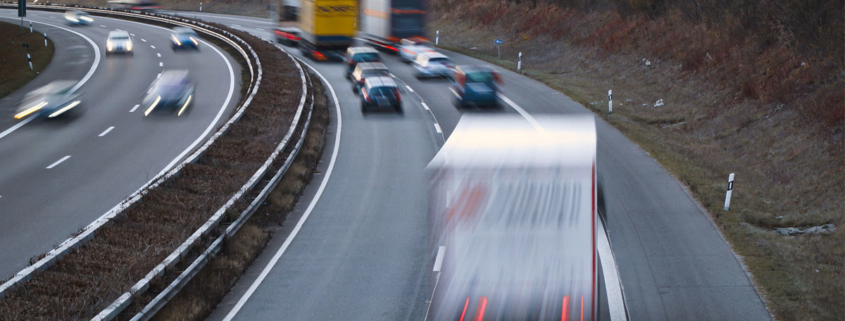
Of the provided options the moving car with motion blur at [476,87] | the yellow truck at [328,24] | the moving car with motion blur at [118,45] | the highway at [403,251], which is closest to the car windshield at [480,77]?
the moving car with motion blur at [476,87]

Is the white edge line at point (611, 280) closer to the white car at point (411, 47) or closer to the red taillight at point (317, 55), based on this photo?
the white car at point (411, 47)

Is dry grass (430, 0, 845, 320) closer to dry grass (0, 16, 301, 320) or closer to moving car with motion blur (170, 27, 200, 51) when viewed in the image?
dry grass (0, 16, 301, 320)

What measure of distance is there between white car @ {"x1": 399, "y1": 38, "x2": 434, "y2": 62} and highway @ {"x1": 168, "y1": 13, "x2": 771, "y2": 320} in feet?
64.4

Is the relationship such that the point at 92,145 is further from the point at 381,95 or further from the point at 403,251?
the point at 403,251

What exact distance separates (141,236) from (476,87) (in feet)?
61.1

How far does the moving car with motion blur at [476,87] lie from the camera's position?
98.2 feet

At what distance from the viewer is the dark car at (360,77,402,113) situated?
3059cm

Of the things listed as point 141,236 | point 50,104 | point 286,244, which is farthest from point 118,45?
point 286,244

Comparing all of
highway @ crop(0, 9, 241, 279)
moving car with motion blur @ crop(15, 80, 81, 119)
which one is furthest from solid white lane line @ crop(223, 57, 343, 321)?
moving car with motion blur @ crop(15, 80, 81, 119)

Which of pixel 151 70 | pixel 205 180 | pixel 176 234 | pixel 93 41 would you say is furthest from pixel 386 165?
pixel 93 41

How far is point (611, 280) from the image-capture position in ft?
41.6

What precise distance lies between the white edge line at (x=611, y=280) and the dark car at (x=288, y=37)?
38056mm

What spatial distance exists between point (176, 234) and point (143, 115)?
55.7 ft

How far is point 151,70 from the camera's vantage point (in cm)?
4316
